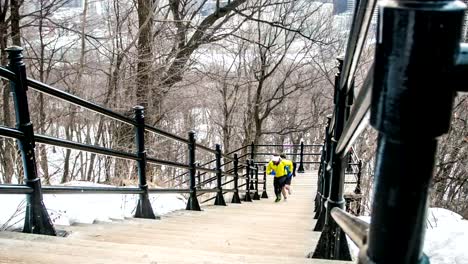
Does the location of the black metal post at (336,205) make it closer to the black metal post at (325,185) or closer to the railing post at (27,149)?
the black metal post at (325,185)

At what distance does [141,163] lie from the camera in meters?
3.93

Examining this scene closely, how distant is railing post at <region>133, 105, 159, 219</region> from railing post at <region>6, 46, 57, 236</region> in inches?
49.8

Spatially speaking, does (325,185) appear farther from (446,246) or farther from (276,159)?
(276,159)

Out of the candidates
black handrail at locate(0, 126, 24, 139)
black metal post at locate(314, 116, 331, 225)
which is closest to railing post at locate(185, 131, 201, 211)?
black metal post at locate(314, 116, 331, 225)

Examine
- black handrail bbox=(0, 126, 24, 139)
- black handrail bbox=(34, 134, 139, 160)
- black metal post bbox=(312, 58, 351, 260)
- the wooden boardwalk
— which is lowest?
the wooden boardwalk

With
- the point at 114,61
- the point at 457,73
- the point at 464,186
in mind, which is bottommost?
the point at 464,186

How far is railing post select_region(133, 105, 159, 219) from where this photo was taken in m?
3.79

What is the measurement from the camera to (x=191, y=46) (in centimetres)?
1280

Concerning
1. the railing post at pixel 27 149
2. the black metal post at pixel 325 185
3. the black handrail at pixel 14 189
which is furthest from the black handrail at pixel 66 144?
the black metal post at pixel 325 185

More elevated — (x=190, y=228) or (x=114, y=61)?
(x=114, y=61)

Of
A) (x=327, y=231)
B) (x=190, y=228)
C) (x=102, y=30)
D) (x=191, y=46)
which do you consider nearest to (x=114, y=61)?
(x=102, y=30)

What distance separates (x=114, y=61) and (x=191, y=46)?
261 cm

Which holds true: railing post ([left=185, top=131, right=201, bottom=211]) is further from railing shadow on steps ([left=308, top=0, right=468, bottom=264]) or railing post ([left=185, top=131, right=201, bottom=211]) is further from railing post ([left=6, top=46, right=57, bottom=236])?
railing shadow on steps ([left=308, top=0, right=468, bottom=264])

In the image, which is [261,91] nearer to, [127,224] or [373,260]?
[127,224]
